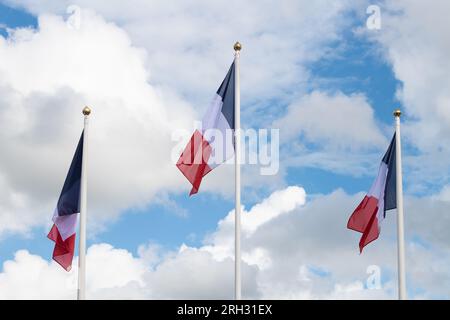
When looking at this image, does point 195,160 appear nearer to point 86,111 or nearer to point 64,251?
point 86,111

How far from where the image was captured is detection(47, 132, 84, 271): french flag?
28.8 m

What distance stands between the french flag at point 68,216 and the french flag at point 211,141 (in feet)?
13.3

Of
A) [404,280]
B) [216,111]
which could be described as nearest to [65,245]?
[216,111]

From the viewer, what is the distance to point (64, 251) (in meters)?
28.8

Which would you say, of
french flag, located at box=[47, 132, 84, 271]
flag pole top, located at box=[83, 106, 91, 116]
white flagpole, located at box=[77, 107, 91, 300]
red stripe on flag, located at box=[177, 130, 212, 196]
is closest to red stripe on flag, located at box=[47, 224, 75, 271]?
french flag, located at box=[47, 132, 84, 271]

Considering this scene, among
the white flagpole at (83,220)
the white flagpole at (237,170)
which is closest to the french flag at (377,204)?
the white flagpole at (237,170)

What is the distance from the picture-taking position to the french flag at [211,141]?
27094mm

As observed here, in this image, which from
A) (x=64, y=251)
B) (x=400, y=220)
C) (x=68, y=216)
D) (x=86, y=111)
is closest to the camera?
(x=64, y=251)

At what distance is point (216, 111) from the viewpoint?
27781 mm

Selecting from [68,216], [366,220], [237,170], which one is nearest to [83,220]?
[68,216]

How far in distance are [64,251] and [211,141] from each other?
656cm

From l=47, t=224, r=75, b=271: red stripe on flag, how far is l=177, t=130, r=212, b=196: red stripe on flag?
4.91m

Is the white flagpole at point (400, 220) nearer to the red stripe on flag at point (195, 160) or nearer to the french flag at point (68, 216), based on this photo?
the red stripe on flag at point (195, 160)

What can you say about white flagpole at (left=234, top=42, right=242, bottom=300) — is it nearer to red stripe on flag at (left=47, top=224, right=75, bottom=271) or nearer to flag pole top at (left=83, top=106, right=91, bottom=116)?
flag pole top at (left=83, top=106, right=91, bottom=116)
